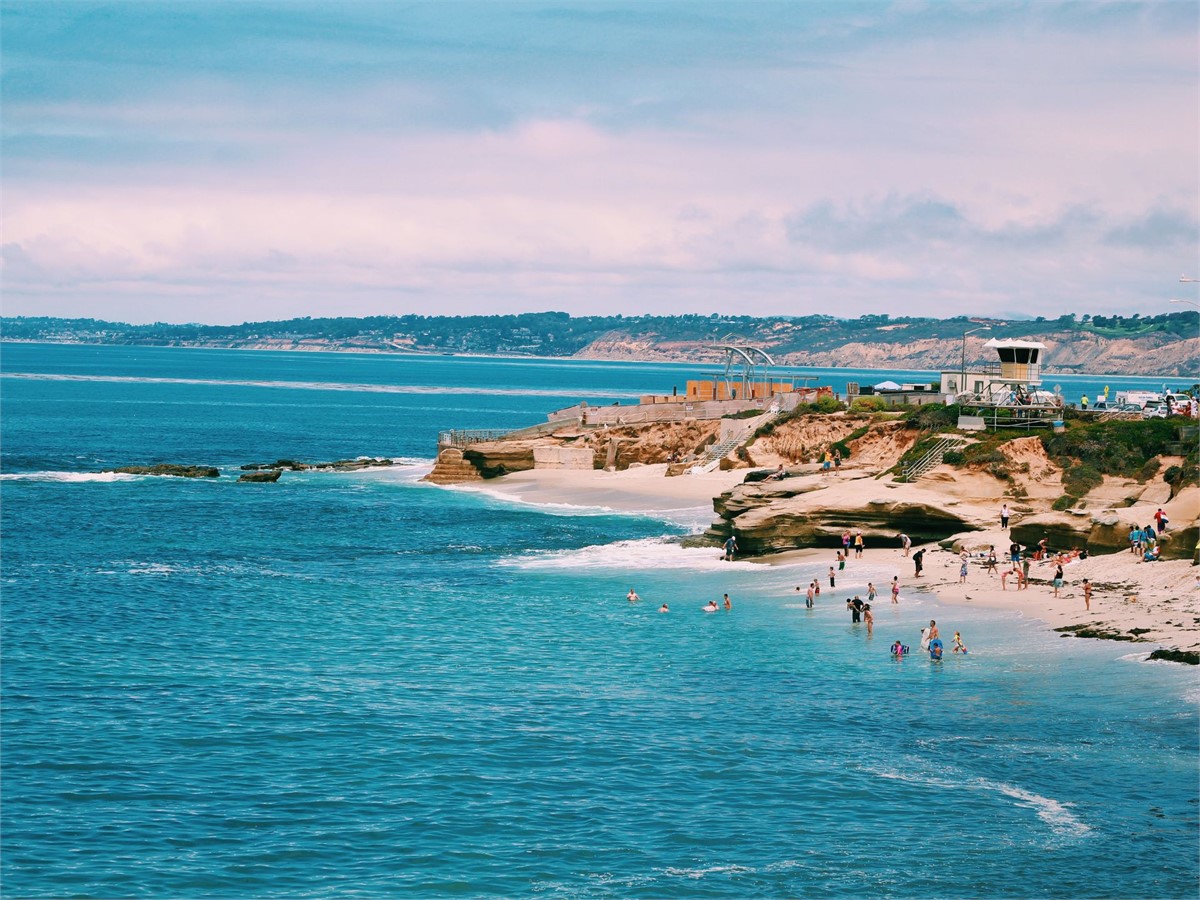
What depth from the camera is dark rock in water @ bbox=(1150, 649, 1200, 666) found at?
131 ft

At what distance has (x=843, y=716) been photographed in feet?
120

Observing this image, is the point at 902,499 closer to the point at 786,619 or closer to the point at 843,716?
the point at 786,619

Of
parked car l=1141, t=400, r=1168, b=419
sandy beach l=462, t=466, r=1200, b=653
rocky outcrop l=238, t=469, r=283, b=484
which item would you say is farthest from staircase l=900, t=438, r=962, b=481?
rocky outcrop l=238, t=469, r=283, b=484

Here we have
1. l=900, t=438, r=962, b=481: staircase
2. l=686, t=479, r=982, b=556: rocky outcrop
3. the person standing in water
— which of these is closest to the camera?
the person standing in water

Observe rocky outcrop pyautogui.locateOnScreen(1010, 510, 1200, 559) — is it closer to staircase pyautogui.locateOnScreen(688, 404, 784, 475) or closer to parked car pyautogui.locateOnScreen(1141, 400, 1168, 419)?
parked car pyautogui.locateOnScreen(1141, 400, 1168, 419)

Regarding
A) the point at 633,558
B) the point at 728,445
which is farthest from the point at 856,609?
the point at 728,445

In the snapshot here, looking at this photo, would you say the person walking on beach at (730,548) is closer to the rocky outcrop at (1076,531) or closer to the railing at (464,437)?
the rocky outcrop at (1076,531)

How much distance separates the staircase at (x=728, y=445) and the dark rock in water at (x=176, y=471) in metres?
32.8

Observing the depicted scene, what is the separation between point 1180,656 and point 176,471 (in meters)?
72.2

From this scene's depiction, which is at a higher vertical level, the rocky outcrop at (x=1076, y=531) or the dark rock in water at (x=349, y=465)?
the rocky outcrop at (x=1076, y=531)

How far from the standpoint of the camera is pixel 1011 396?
77875 mm

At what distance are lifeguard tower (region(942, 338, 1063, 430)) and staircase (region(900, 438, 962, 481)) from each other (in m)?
3.83

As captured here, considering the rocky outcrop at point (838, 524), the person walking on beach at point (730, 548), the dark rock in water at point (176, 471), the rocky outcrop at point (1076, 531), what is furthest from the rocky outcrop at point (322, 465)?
the rocky outcrop at point (1076, 531)

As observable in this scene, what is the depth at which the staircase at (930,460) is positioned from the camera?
68.2 m
